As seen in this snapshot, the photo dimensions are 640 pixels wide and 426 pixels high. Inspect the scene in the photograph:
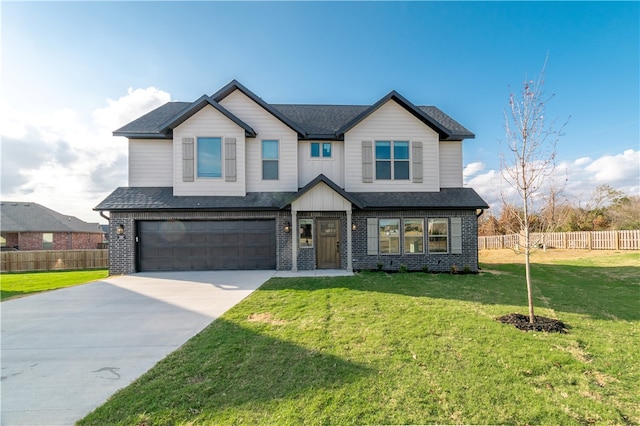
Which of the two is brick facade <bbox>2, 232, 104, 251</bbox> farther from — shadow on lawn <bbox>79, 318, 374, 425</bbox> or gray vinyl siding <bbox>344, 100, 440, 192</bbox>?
shadow on lawn <bbox>79, 318, 374, 425</bbox>

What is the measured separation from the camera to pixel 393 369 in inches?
137

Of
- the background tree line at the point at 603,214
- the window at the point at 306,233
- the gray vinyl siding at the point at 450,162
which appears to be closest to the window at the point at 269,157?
the window at the point at 306,233

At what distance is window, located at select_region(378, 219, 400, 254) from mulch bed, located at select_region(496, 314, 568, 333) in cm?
612

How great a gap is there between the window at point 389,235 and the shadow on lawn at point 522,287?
123 cm

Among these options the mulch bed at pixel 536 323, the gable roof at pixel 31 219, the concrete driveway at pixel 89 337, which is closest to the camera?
the concrete driveway at pixel 89 337

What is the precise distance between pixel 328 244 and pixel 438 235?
480 cm

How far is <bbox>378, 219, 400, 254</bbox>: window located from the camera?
11578mm

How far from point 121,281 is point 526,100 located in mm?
13321

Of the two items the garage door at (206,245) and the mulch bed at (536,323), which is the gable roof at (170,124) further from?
the mulch bed at (536,323)

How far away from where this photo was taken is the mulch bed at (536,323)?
4793mm

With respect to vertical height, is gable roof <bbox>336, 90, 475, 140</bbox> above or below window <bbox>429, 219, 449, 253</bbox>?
above

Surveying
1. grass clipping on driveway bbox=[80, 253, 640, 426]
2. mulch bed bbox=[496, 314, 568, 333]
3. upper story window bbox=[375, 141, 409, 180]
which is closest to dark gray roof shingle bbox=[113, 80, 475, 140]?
upper story window bbox=[375, 141, 409, 180]

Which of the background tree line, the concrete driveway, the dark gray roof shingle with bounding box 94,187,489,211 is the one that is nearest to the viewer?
the concrete driveway

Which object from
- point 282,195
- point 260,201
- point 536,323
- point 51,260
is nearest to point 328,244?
point 282,195
